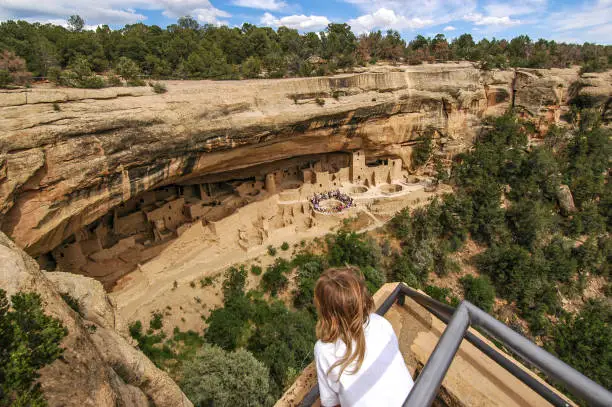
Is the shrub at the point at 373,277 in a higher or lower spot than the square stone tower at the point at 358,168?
lower

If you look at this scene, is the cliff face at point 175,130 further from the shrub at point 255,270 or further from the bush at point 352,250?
the bush at point 352,250

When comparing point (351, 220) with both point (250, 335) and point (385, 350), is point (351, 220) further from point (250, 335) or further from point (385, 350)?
point (385, 350)

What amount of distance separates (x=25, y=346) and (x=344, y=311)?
2.64 meters

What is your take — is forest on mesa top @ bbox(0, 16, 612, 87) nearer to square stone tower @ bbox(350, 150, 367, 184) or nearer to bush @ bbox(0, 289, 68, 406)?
square stone tower @ bbox(350, 150, 367, 184)

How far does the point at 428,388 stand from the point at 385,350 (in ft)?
2.95

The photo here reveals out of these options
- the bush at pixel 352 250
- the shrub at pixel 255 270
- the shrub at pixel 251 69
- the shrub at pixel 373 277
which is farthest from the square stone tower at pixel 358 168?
the shrub at pixel 255 270

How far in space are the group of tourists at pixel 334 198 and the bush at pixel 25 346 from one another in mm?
13012

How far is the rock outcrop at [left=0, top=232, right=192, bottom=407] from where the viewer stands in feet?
8.84

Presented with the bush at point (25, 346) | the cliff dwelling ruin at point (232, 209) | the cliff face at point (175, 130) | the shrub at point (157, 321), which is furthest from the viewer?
the cliff dwelling ruin at point (232, 209)

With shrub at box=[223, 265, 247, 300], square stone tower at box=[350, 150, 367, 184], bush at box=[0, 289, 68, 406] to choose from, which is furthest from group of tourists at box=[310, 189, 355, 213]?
bush at box=[0, 289, 68, 406]

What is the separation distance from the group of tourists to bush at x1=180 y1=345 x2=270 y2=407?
26.7 ft

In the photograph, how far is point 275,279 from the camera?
12984 millimetres

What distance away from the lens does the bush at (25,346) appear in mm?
2375

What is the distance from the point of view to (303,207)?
51.1 feet
